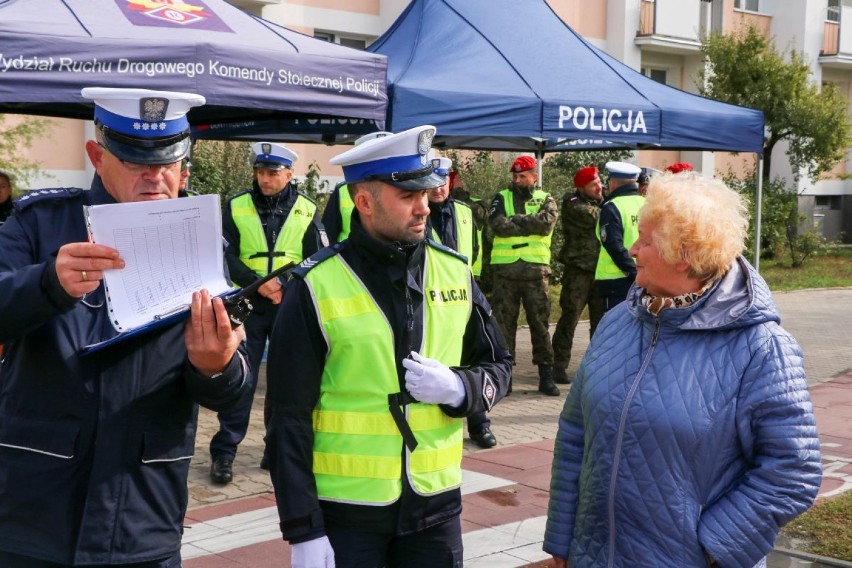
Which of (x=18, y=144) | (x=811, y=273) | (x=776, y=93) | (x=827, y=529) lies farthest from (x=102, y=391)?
(x=776, y=93)

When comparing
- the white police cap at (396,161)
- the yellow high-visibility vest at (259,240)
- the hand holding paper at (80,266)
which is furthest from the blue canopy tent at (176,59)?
the hand holding paper at (80,266)

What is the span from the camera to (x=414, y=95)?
7.85 meters

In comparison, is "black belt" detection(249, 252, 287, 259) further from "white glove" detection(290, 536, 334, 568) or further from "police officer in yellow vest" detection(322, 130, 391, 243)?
"white glove" detection(290, 536, 334, 568)

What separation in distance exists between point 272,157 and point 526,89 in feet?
8.20

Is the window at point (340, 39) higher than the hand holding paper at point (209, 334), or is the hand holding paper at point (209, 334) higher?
the window at point (340, 39)

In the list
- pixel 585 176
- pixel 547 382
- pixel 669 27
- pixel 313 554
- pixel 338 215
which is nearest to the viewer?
pixel 313 554

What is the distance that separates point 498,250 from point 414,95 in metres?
2.26

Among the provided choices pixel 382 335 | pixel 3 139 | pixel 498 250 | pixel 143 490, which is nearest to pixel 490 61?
pixel 498 250

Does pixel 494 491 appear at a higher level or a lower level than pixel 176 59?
lower

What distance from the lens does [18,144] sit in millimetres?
17094

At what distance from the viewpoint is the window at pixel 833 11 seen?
33188mm

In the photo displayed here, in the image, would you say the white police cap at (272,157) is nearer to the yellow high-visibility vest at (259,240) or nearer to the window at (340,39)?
the yellow high-visibility vest at (259,240)

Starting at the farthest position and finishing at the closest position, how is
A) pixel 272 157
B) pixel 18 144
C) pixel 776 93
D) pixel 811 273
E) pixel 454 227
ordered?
pixel 776 93 < pixel 811 273 < pixel 18 144 < pixel 454 227 < pixel 272 157

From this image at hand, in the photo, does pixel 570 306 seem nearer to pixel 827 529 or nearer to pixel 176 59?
pixel 827 529
